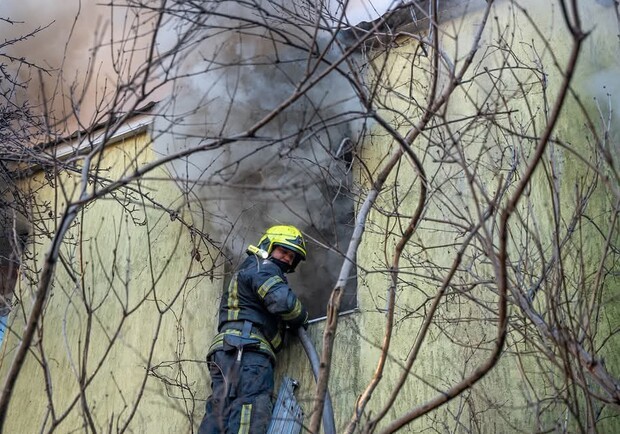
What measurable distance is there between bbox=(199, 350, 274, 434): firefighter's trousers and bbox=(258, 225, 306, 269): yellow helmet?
3.36 ft

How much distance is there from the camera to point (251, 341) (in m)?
6.35

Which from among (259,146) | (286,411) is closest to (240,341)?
(286,411)

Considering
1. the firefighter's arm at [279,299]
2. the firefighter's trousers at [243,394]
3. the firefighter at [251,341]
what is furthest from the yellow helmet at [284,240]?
the firefighter's trousers at [243,394]

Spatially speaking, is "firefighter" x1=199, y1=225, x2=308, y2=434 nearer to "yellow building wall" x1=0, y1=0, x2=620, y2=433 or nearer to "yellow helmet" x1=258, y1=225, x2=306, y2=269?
"yellow helmet" x1=258, y1=225, x2=306, y2=269

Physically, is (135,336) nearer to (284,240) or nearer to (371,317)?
(284,240)

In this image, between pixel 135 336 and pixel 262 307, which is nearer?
pixel 262 307

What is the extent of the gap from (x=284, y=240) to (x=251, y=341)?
39.9 inches

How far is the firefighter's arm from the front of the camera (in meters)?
6.31

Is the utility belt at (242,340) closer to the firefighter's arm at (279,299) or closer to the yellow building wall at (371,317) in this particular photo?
the firefighter's arm at (279,299)

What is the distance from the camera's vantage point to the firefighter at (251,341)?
19.9 feet

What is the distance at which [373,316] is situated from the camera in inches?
259

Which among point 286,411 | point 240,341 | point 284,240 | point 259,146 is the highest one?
point 259,146

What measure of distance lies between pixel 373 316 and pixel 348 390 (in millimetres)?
647

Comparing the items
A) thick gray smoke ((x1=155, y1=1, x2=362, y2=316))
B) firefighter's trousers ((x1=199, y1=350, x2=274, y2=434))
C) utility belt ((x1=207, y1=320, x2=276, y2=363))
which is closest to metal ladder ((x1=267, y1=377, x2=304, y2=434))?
firefighter's trousers ((x1=199, y1=350, x2=274, y2=434))
